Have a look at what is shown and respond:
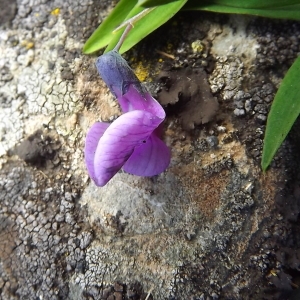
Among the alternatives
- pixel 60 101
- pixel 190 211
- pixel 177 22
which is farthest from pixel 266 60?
pixel 60 101

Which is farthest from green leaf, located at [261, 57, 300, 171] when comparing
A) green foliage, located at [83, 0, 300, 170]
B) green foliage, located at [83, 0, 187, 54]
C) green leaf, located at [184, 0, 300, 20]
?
green foliage, located at [83, 0, 187, 54]

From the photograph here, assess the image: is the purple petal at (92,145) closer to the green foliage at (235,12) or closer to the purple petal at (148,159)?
the purple petal at (148,159)

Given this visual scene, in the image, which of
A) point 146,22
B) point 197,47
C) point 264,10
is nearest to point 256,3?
point 264,10

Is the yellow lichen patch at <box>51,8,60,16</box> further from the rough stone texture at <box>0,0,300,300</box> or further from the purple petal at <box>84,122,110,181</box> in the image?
the purple petal at <box>84,122,110,181</box>

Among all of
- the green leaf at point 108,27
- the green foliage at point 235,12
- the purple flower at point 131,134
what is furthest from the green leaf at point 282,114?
the green leaf at point 108,27

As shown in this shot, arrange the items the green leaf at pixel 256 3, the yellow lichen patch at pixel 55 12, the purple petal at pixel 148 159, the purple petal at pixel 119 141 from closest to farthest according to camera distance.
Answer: the purple petal at pixel 119 141
the purple petal at pixel 148 159
the green leaf at pixel 256 3
the yellow lichen patch at pixel 55 12

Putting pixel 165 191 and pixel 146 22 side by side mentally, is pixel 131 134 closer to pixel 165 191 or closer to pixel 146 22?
pixel 165 191
